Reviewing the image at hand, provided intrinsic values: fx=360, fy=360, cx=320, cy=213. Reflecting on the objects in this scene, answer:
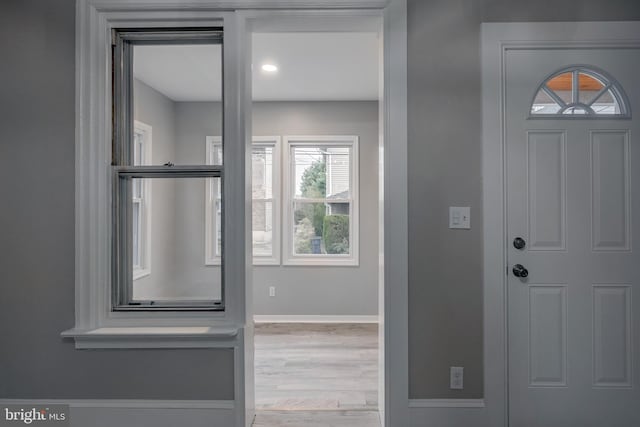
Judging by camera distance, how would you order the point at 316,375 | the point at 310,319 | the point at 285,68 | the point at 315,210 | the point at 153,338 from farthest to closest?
the point at 315,210 < the point at 310,319 < the point at 285,68 < the point at 316,375 < the point at 153,338

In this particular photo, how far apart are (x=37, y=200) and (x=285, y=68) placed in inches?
87.9

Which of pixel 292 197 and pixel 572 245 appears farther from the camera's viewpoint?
pixel 292 197

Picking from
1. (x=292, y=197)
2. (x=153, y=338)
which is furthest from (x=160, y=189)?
(x=292, y=197)

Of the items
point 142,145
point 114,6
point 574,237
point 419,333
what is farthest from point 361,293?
point 114,6

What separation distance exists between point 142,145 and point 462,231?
72.3 inches

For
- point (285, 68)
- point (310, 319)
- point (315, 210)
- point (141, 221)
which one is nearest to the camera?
point (141, 221)

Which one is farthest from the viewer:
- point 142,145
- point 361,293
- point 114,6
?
point 361,293

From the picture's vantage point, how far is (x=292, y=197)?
14.2 ft

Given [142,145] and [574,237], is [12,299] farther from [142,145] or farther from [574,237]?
[574,237]

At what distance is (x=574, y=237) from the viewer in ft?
6.27

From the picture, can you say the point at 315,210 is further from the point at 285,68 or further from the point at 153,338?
the point at 153,338

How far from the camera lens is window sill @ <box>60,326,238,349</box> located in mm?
1868

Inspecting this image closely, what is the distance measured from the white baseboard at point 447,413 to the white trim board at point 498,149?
3cm

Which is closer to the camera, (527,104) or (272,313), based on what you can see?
(527,104)
